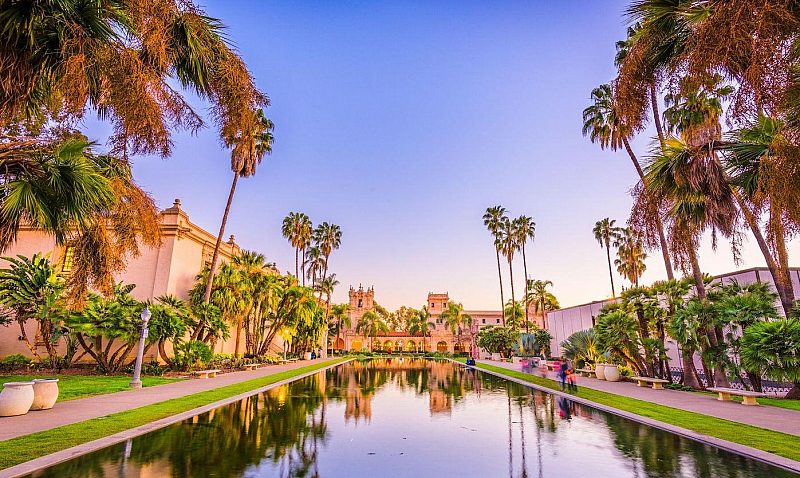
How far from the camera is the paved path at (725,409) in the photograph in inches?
429

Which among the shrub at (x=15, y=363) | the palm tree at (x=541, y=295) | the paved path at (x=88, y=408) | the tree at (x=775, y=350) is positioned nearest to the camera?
the paved path at (x=88, y=408)

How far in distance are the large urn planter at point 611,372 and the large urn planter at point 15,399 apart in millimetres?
25244

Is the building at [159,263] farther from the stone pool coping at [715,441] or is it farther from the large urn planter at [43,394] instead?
the stone pool coping at [715,441]

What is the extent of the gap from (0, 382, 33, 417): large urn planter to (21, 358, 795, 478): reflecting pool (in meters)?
4.18

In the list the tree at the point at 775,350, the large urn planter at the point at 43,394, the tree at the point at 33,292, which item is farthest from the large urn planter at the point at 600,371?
the tree at the point at 33,292

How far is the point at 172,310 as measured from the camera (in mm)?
24047

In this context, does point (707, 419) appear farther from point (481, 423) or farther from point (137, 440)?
point (137, 440)

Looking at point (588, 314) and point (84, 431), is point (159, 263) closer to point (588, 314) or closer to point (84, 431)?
point (84, 431)

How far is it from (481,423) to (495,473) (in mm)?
4793

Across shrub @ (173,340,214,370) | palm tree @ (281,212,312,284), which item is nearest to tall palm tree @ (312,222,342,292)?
palm tree @ (281,212,312,284)

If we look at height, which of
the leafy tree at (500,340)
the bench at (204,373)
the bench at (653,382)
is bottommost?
the bench at (653,382)

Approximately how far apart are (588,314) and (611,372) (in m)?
11.0

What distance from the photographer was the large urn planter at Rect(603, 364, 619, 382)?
23673 millimetres

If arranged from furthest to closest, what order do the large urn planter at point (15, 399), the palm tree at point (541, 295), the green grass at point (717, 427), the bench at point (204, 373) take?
the palm tree at point (541, 295) < the bench at point (204, 373) < the large urn planter at point (15, 399) < the green grass at point (717, 427)
